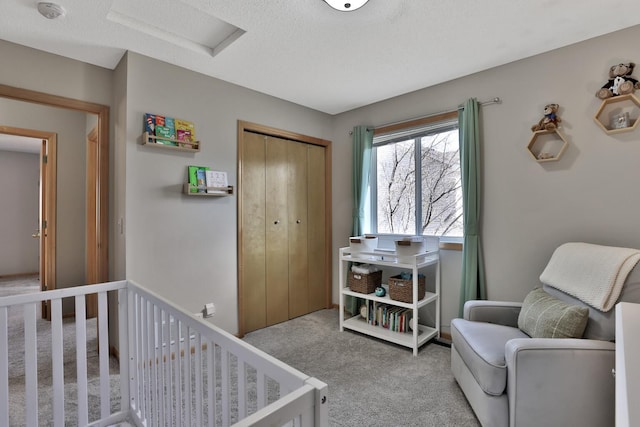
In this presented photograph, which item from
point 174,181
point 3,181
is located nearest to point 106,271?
point 174,181

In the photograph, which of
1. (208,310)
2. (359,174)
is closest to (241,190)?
(208,310)

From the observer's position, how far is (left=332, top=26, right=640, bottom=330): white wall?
2117 mm

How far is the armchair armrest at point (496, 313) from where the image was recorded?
2.20m

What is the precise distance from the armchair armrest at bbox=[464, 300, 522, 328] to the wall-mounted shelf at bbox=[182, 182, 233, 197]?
2.12 meters

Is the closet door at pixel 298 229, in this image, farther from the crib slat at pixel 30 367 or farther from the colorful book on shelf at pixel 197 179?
the crib slat at pixel 30 367

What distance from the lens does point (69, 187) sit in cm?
353

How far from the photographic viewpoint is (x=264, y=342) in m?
2.92

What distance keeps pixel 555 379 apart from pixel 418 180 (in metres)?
2.06

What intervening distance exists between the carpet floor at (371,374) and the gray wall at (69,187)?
2.21 metres

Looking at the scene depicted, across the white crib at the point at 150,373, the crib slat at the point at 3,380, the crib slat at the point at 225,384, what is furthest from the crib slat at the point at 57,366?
the crib slat at the point at 225,384

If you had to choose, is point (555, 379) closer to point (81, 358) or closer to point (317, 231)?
point (81, 358)

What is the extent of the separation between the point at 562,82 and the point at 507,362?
6.59 feet

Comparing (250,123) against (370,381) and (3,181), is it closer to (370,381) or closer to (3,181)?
(370,381)

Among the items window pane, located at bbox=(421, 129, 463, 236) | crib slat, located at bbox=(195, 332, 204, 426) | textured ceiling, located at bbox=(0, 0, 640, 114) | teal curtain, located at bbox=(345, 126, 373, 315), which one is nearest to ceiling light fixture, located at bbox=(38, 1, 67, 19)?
textured ceiling, located at bbox=(0, 0, 640, 114)
